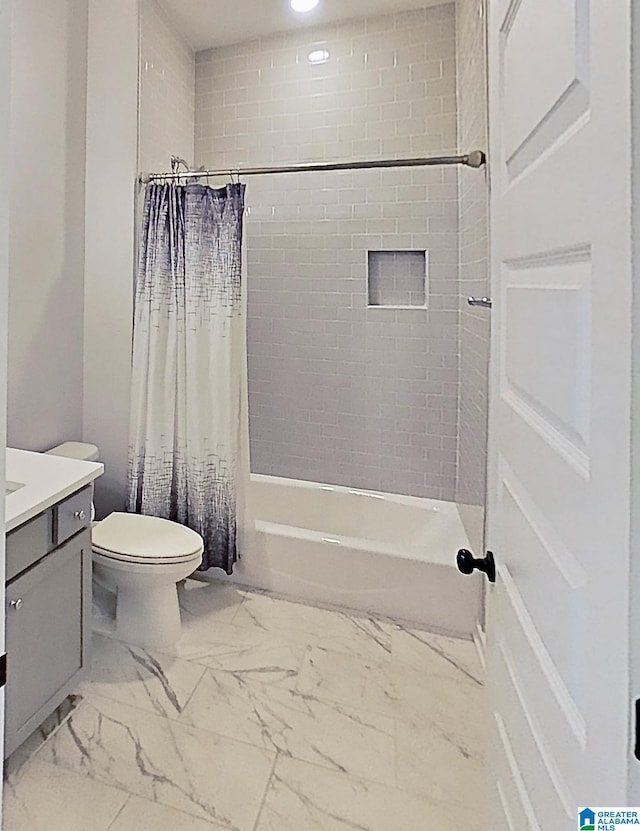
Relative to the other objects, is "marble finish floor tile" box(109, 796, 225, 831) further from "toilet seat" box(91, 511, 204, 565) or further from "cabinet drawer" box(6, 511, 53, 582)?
"toilet seat" box(91, 511, 204, 565)

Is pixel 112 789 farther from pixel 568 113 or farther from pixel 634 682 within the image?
pixel 568 113

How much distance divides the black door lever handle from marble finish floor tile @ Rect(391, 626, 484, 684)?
1.18m

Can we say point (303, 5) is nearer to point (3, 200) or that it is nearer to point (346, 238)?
point (346, 238)

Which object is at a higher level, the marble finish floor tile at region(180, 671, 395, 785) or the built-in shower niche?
the built-in shower niche

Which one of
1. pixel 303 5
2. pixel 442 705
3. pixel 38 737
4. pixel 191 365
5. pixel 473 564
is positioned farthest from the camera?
pixel 303 5

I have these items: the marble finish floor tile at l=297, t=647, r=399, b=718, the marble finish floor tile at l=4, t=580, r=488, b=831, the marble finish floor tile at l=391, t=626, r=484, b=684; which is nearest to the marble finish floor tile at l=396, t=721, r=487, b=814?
the marble finish floor tile at l=4, t=580, r=488, b=831

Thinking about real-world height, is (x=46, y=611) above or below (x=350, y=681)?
above

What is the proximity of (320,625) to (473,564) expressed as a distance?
1485 mm

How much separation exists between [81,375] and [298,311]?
1.27m

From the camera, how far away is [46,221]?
8.23 ft

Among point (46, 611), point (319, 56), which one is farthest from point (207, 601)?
point (319, 56)

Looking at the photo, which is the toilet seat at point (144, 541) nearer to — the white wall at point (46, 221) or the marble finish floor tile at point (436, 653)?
the white wall at point (46, 221)

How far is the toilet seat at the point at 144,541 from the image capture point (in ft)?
7.13

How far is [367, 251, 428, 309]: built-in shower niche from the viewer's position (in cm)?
314
